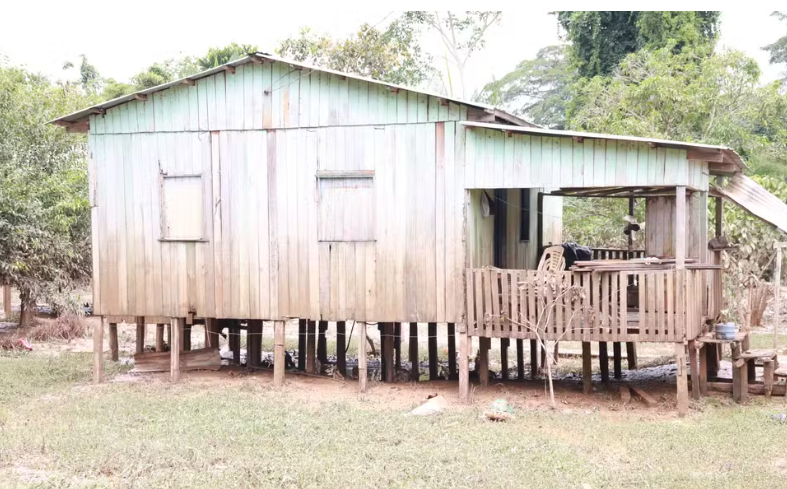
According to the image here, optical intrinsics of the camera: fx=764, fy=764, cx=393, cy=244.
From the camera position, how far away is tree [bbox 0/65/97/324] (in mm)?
17562

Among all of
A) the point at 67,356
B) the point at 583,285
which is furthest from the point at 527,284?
the point at 67,356

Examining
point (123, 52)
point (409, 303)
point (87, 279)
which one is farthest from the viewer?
point (123, 52)

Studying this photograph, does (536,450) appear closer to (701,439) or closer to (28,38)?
(701,439)

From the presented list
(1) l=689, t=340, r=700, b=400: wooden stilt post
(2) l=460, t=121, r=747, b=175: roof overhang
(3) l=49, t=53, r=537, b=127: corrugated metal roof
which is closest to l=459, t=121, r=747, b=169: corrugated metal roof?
(2) l=460, t=121, r=747, b=175: roof overhang

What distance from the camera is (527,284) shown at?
463 inches

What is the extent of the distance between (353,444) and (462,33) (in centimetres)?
3209

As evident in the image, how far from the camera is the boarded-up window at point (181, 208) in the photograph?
43.1 feet

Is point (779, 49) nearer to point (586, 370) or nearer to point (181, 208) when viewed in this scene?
point (586, 370)

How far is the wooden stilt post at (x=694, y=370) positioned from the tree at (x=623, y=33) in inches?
700

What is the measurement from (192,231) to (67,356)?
18.6 feet

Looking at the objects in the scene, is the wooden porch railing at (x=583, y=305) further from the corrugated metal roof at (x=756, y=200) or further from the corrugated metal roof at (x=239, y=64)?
the corrugated metal roof at (x=239, y=64)

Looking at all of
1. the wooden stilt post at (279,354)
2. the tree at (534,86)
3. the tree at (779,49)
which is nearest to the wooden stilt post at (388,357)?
the wooden stilt post at (279,354)

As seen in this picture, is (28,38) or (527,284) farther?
(28,38)

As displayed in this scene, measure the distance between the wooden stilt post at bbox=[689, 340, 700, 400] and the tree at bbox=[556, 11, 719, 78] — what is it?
17777mm
